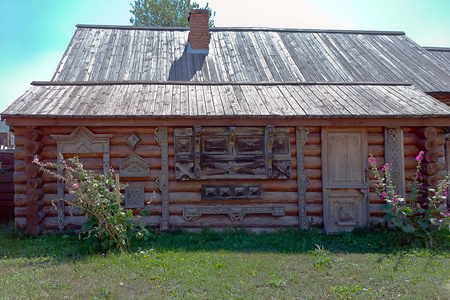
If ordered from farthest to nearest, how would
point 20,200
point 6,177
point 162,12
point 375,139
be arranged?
point 162,12 → point 6,177 → point 375,139 → point 20,200

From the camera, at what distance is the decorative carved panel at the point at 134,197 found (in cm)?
755

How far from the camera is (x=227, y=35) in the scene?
41.4ft

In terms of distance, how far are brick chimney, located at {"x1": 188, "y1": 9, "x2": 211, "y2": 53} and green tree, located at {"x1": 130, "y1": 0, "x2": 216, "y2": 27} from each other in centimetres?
1671

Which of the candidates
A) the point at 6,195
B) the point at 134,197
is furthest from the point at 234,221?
the point at 6,195

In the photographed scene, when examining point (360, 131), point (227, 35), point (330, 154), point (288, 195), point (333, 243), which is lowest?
point (333, 243)

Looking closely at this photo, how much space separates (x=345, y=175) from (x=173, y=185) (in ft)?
12.1

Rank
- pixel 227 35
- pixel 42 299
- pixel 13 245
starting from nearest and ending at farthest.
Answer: pixel 42 299 < pixel 13 245 < pixel 227 35

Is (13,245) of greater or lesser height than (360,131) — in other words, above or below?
Answer: below

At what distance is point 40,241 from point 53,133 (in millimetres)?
2177

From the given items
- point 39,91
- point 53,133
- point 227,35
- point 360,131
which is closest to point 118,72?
point 39,91

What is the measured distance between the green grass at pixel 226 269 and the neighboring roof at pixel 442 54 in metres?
7.93

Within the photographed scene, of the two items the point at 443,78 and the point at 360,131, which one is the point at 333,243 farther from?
the point at 443,78

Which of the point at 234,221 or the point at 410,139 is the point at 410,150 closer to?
the point at 410,139

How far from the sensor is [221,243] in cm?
682
